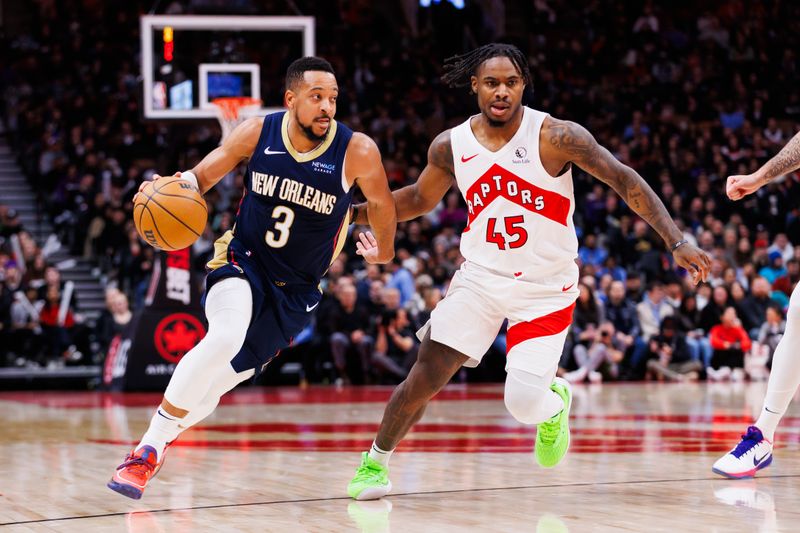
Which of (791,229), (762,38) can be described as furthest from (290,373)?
(762,38)

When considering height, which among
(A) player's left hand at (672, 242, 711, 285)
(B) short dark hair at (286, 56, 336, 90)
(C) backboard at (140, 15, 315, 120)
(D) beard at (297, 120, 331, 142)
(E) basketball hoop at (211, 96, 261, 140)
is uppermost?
(C) backboard at (140, 15, 315, 120)

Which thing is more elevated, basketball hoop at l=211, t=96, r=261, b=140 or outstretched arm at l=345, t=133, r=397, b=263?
basketball hoop at l=211, t=96, r=261, b=140

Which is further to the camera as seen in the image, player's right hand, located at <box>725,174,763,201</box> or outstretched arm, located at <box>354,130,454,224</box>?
outstretched arm, located at <box>354,130,454,224</box>

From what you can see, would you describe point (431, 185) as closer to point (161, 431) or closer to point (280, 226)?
point (280, 226)

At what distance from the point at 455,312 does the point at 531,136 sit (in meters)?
0.85

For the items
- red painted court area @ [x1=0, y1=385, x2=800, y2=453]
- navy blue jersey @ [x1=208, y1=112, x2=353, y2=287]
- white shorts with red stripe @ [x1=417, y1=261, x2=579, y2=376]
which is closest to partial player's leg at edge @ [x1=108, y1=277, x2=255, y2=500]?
navy blue jersey @ [x1=208, y1=112, x2=353, y2=287]

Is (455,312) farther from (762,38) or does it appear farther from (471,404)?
(762,38)

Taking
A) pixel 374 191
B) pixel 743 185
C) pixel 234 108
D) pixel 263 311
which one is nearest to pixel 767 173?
pixel 743 185

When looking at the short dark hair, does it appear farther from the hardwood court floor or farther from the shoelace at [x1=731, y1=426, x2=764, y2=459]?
the shoelace at [x1=731, y1=426, x2=764, y2=459]

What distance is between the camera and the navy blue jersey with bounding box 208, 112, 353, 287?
5266mm

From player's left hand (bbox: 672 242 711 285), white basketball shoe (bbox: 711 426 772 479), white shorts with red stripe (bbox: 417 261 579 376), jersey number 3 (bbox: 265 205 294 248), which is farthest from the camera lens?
white basketball shoe (bbox: 711 426 772 479)

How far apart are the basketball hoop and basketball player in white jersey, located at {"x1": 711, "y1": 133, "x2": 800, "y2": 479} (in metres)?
8.25

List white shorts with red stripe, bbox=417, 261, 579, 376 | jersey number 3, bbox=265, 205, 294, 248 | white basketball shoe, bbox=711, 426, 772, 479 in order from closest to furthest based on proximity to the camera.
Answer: white shorts with red stripe, bbox=417, 261, 579, 376 < jersey number 3, bbox=265, 205, 294, 248 < white basketball shoe, bbox=711, 426, 772, 479

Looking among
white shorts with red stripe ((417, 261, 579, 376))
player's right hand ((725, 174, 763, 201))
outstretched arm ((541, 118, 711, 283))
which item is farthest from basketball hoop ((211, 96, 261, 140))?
player's right hand ((725, 174, 763, 201))
